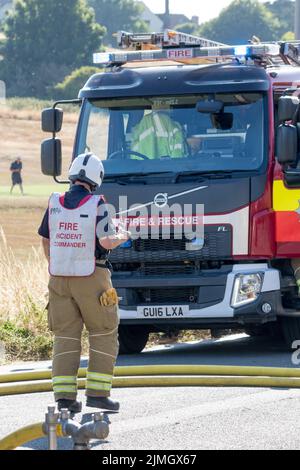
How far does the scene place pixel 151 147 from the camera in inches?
464

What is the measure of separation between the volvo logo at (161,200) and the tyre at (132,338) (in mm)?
1373

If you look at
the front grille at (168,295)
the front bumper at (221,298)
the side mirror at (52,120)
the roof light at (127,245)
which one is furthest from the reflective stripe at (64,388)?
the side mirror at (52,120)

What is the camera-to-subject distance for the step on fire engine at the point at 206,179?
444 inches

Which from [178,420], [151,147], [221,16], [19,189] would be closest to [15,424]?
[178,420]

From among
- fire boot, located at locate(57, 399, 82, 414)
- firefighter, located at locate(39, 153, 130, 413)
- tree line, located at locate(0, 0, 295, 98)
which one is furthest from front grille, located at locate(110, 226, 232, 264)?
tree line, located at locate(0, 0, 295, 98)

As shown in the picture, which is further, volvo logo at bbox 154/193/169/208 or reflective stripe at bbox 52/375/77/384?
volvo logo at bbox 154/193/169/208

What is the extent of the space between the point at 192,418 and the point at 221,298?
3.07 m

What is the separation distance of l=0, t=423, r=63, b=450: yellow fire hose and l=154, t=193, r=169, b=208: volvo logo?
5.31 m

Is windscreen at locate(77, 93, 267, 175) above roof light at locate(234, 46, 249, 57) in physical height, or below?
below

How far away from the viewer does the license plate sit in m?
11.4

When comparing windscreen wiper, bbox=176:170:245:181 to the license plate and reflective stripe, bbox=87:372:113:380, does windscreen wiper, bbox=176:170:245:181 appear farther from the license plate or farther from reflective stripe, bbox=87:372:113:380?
reflective stripe, bbox=87:372:113:380

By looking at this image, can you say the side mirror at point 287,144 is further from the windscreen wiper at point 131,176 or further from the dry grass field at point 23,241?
the dry grass field at point 23,241

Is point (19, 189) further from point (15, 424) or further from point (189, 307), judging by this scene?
point (15, 424)

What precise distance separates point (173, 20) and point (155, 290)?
15415 centimetres
